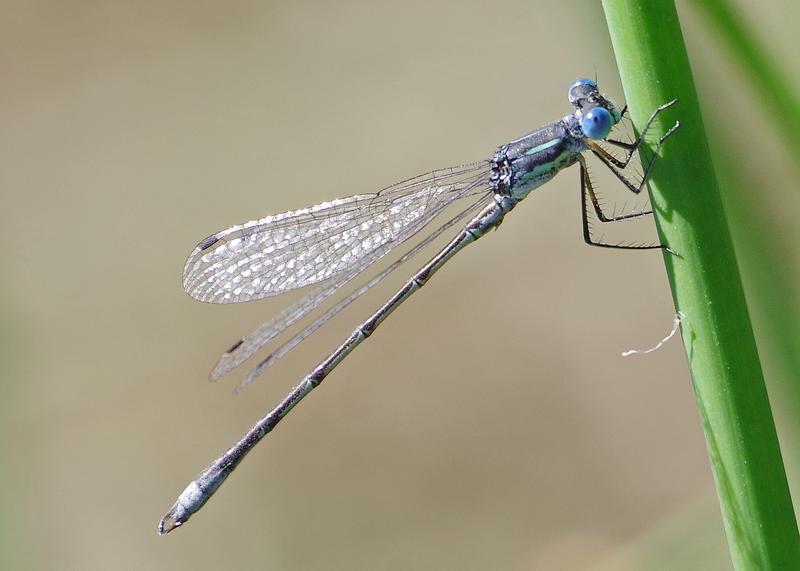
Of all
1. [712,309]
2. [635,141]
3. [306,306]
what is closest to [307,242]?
[306,306]

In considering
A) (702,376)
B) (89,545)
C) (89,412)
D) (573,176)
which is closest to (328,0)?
(573,176)

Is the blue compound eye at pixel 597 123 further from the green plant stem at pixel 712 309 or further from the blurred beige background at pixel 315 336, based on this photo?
the blurred beige background at pixel 315 336

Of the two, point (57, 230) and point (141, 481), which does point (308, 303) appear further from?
point (57, 230)

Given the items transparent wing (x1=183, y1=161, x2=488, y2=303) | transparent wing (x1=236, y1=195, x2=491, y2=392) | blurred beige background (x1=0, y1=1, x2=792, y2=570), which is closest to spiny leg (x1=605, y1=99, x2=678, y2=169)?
transparent wing (x1=236, y1=195, x2=491, y2=392)

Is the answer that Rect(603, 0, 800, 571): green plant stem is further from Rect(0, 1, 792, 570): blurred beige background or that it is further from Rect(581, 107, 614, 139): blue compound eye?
Rect(0, 1, 792, 570): blurred beige background

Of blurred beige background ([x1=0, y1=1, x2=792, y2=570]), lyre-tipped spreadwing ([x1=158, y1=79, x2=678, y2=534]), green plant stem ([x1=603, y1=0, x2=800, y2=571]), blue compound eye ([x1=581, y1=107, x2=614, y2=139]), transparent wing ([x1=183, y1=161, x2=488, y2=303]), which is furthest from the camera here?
blurred beige background ([x1=0, y1=1, x2=792, y2=570])
